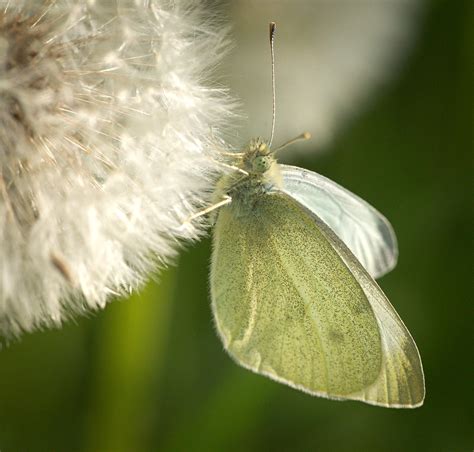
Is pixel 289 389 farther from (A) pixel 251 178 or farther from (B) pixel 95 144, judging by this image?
(B) pixel 95 144

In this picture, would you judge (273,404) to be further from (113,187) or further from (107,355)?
(113,187)

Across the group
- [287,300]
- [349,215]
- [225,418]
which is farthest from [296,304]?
[225,418]

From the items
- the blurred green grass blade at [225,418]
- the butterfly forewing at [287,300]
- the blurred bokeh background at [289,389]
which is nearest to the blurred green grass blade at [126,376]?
the blurred bokeh background at [289,389]

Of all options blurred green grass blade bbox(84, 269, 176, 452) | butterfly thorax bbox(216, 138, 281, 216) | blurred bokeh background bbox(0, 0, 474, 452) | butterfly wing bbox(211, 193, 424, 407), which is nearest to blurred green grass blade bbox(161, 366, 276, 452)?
blurred bokeh background bbox(0, 0, 474, 452)

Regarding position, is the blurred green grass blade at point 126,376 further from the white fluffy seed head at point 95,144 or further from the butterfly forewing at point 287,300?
the white fluffy seed head at point 95,144

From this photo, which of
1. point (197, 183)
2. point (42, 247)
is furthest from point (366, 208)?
point (42, 247)

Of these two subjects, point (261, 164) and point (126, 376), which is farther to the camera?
point (126, 376)
